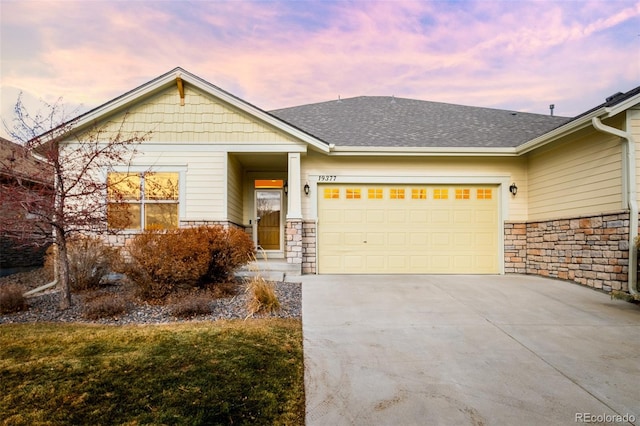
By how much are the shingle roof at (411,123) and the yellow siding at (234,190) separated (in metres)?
2.29

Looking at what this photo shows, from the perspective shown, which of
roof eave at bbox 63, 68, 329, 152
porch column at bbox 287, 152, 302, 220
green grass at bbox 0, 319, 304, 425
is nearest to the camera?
green grass at bbox 0, 319, 304, 425

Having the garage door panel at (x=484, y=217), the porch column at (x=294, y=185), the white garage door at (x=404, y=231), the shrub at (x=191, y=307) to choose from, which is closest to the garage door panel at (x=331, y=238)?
the white garage door at (x=404, y=231)

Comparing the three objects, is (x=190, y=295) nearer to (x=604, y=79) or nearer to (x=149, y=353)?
(x=149, y=353)

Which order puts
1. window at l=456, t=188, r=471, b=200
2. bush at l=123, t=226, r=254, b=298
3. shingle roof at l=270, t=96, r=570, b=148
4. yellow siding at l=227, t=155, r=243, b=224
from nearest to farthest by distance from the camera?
bush at l=123, t=226, r=254, b=298 < yellow siding at l=227, t=155, r=243, b=224 < window at l=456, t=188, r=471, b=200 < shingle roof at l=270, t=96, r=570, b=148

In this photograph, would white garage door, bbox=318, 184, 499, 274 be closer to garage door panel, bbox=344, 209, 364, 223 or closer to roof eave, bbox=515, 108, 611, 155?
garage door panel, bbox=344, 209, 364, 223

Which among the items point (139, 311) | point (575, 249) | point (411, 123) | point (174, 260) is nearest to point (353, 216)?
point (411, 123)

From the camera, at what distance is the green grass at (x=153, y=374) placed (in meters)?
2.82

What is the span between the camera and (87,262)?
7164 millimetres

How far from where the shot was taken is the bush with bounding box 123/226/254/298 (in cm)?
621

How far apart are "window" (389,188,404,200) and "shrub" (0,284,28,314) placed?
7938 millimetres

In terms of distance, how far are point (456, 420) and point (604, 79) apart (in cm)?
1432

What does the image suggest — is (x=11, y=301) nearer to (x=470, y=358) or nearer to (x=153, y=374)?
(x=153, y=374)

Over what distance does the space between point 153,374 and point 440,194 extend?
8.17 m

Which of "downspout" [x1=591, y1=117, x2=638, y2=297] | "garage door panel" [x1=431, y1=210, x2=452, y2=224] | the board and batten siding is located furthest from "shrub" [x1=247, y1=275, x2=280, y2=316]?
"downspout" [x1=591, y1=117, x2=638, y2=297]
